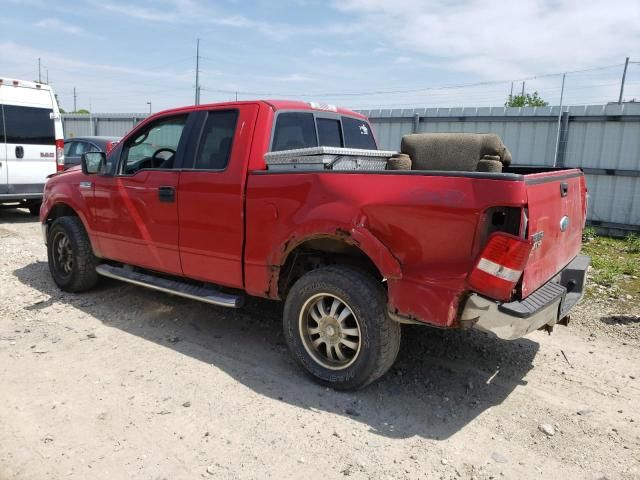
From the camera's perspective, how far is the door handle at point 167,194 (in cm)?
452

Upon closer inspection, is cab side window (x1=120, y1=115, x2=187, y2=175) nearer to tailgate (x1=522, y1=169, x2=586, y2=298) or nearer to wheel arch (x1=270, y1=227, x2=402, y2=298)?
wheel arch (x1=270, y1=227, x2=402, y2=298)

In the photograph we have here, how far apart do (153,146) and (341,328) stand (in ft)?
8.87

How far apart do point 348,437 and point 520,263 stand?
1.42 meters

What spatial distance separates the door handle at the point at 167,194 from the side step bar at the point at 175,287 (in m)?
0.76

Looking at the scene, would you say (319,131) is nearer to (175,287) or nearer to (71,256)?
(175,287)

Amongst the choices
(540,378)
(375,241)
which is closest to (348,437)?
(375,241)

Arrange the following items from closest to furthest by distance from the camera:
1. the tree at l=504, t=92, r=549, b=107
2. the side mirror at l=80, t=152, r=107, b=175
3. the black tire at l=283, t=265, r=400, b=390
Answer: the black tire at l=283, t=265, r=400, b=390, the side mirror at l=80, t=152, r=107, b=175, the tree at l=504, t=92, r=549, b=107

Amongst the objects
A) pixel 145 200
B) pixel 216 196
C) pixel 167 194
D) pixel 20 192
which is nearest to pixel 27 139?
pixel 20 192

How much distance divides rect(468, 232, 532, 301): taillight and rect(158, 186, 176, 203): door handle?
8.64ft

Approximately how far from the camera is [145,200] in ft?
15.8

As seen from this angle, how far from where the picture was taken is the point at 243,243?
161 inches

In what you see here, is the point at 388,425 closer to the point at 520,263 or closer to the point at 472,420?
the point at 472,420

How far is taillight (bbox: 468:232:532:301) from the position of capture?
289 cm

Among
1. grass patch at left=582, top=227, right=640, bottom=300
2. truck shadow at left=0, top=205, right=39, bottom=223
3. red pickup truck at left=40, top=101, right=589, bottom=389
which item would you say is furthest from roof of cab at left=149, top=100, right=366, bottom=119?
truck shadow at left=0, top=205, right=39, bottom=223
